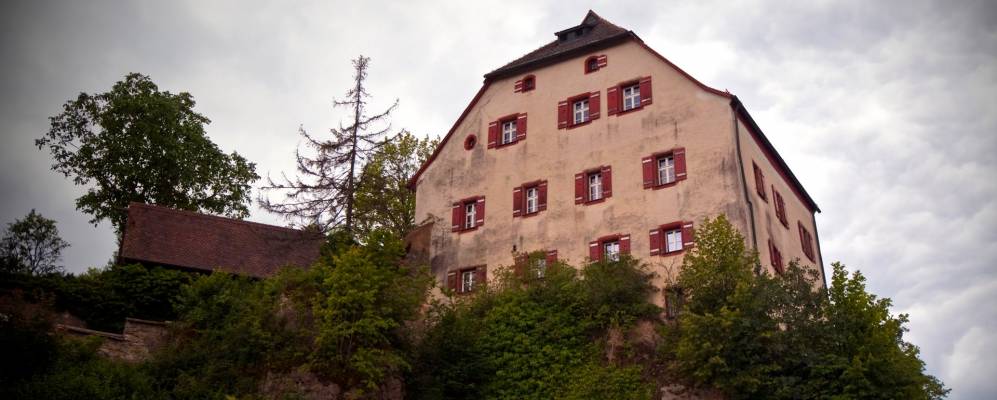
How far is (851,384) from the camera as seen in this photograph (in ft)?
73.9

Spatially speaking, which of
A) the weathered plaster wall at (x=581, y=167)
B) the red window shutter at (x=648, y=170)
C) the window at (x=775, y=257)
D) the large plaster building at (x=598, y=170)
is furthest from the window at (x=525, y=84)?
the window at (x=775, y=257)

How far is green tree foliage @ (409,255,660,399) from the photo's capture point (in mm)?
25875

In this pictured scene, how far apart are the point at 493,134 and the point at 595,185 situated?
17.3 ft

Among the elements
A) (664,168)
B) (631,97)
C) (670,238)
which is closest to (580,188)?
(664,168)

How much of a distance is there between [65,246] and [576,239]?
25.4 m

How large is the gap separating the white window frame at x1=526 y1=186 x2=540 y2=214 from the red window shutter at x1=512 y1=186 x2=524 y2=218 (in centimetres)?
23

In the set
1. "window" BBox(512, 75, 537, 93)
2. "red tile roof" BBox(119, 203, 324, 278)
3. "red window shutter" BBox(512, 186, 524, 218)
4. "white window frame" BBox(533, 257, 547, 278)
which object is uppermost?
"window" BBox(512, 75, 537, 93)

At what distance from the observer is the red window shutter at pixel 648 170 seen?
30.8 m

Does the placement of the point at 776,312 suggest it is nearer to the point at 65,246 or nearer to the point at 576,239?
the point at 576,239

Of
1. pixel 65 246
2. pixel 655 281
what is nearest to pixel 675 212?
pixel 655 281

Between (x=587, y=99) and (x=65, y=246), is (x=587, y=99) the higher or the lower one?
the higher one

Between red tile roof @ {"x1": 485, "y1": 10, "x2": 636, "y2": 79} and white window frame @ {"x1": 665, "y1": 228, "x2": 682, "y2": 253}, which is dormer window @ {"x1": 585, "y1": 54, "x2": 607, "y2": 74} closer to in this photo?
red tile roof @ {"x1": 485, "y1": 10, "x2": 636, "y2": 79}

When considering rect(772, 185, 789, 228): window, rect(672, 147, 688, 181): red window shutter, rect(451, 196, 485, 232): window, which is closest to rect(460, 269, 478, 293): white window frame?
rect(451, 196, 485, 232): window

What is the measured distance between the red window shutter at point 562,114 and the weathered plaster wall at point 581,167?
0.19m
